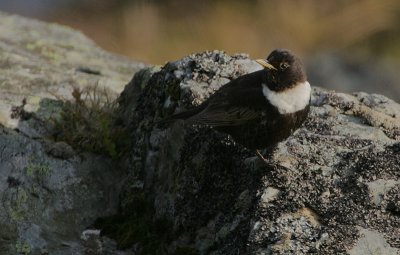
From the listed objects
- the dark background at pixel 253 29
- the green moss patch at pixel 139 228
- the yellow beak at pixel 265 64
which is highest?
the dark background at pixel 253 29

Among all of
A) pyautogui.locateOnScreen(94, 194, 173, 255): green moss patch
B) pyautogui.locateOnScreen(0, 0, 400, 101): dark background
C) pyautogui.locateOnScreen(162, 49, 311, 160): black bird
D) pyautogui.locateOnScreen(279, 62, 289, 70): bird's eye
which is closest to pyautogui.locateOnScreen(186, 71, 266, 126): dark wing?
pyautogui.locateOnScreen(162, 49, 311, 160): black bird

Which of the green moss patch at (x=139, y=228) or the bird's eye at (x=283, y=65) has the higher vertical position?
the bird's eye at (x=283, y=65)

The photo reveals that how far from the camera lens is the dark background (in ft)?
46.0

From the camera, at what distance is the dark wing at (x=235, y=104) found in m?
6.03

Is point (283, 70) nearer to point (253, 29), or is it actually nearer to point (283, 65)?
point (283, 65)

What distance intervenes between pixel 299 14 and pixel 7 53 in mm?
7637

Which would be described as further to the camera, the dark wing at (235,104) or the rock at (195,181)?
the dark wing at (235,104)

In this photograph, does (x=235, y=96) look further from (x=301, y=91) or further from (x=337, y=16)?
(x=337, y=16)

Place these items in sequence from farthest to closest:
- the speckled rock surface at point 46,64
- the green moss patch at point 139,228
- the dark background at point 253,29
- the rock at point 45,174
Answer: the dark background at point 253,29, the speckled rock surface at point 46,64, the rock at point 45,174, the green moss patch at point 139,228

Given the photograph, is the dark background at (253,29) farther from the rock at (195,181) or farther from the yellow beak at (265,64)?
the yellow beak at (265,64)

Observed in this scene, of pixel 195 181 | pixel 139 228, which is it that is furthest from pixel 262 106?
pixel 139 228

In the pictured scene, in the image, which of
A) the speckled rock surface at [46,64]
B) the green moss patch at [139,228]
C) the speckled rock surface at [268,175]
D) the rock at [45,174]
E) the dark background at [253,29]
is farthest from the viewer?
the dark background at [253,29]

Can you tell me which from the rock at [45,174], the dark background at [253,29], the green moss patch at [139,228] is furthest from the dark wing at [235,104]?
the dark background at [253,29]

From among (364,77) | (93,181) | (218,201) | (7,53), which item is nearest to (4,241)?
(93,181)
